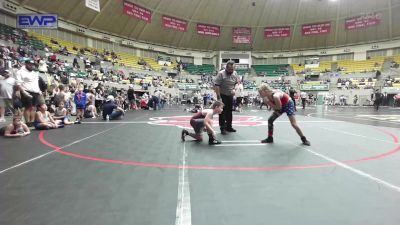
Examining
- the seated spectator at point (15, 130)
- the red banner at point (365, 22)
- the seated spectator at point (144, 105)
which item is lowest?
the seated spectator at point (15, 130)

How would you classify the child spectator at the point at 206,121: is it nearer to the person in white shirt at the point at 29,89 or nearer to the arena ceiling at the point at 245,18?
the person in white shirt at the point at 29,89

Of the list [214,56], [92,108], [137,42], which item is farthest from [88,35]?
[92,108]

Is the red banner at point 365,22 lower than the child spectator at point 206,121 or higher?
higher

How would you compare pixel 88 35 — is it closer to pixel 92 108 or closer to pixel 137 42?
pixel 137 42

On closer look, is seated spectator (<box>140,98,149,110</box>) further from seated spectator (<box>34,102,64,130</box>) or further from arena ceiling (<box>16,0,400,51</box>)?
arena ceiling (<box>16,0,400,51</box>)

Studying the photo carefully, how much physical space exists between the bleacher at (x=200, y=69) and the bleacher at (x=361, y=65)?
60.4ft

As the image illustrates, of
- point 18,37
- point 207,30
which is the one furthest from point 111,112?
point 207,30

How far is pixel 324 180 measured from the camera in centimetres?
245

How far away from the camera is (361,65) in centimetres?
3588

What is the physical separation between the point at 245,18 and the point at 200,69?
389 inches

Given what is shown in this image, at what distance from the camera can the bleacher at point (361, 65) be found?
34.5 m

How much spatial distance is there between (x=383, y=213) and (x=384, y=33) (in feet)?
137

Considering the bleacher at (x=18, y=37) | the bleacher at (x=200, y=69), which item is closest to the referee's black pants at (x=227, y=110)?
the bleacher at (x=18, y=37)

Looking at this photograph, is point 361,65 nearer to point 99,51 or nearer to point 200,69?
point 200,69
